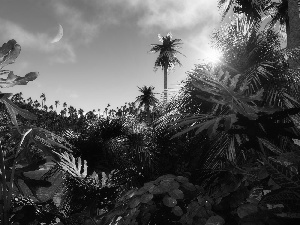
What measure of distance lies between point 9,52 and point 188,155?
4562mm

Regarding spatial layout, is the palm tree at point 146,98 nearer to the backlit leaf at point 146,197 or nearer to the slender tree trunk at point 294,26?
the slender tree trunk at point 294,26

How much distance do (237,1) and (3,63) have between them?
12.9m

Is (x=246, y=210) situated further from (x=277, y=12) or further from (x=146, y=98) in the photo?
(x=146, y=98)

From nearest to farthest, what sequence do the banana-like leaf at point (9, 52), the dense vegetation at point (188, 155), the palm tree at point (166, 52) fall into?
the dense vegetation at point (188, 155), the banana-like leaf at point (9, 52), the palm tree at point (166, 52)

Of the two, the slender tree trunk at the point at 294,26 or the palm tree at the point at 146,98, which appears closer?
the slender tree trunk at the point at 294,26

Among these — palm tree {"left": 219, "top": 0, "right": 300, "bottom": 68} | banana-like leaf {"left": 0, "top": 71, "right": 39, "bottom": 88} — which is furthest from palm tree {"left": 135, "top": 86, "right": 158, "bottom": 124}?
banana-like leaf {"left": 0, "top": 71, "right": 39, "bottom": 88}

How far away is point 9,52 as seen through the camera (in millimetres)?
1663

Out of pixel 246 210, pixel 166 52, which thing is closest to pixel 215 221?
pixel 246 210

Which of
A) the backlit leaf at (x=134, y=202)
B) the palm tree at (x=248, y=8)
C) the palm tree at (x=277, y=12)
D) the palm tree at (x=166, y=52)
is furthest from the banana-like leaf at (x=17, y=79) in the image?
the palm tree at (x=166, y=52)

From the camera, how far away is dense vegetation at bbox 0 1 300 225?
1.01 meters

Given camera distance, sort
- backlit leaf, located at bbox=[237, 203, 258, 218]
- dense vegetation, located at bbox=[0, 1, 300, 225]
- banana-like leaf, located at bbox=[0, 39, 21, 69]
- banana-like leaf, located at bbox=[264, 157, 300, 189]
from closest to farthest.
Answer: banana-like leaf, located at bbox=[264, 157, 300, 189] → backlit leaf, located at bbox=[237, 203, 258, 218] → dense vegetation, located at bbox=[0, 1, 300, 225] → banana-like leaf, located at bbox=[0, 39, 21, 69]

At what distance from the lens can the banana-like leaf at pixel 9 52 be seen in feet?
5.40

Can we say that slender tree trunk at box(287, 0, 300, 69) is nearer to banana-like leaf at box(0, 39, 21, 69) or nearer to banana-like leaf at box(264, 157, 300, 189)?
banana-like leaf at box(0, 39, 21, 69)

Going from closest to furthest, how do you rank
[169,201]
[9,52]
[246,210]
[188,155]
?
[246,210], [169,201], [9,52], [188,155]
